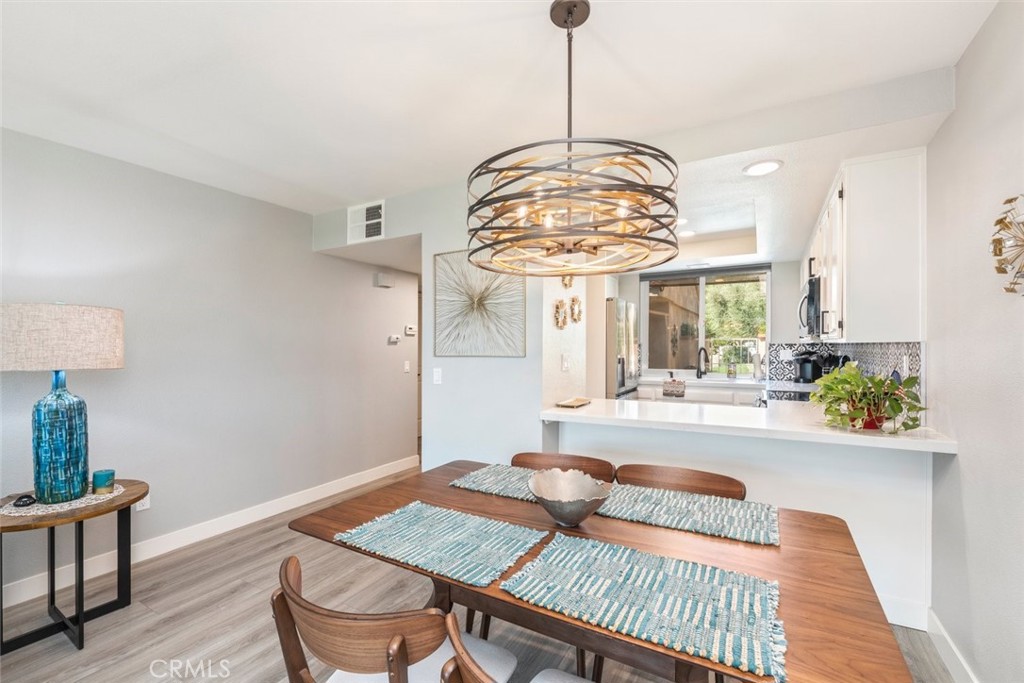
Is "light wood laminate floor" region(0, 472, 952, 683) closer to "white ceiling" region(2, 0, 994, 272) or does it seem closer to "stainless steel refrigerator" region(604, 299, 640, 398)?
"white ceiling" region(2, 0, 994, 272)

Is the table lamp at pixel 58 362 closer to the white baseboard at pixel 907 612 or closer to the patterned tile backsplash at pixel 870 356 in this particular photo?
the white baseboard at pixel 907 612

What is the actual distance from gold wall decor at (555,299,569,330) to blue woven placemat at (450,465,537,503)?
3.83 ft

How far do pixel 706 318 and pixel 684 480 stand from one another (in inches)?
141

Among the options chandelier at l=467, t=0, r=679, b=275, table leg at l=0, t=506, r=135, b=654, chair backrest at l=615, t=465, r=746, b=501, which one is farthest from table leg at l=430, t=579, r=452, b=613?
table leg at l=0, t=506, r=135, b=654

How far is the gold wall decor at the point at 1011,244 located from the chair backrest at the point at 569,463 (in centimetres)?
150

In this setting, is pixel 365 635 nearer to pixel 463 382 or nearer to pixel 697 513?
pixel 697 513

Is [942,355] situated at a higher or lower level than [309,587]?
higher

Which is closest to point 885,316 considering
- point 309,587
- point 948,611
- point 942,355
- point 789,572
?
point 942,355

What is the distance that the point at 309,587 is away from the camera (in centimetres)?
→ 253

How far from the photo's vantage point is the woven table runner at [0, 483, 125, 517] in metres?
1.99

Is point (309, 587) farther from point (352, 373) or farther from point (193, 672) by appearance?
point (352, 373)

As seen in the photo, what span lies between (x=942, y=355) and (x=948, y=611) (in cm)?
108

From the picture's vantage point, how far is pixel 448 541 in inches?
54.0

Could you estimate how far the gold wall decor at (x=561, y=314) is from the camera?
3039 mm
